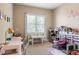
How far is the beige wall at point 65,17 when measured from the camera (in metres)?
1.38

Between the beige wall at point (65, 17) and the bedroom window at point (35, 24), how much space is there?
0.21m

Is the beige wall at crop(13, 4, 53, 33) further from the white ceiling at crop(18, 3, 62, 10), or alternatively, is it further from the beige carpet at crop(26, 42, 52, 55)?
the beige carpet at crop(26, 42, 52, 55)

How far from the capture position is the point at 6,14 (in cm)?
135

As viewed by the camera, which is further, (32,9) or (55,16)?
(55,16)

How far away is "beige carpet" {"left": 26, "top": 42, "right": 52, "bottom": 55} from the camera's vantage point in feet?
4.51


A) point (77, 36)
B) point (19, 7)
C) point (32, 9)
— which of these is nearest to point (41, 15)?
point (32, 9)

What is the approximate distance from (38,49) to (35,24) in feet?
1.22

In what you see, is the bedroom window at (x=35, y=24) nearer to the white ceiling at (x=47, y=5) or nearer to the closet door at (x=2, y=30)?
the white ceiling at (x=47, y=5)

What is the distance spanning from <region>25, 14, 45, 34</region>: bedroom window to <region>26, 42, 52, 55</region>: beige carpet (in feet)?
0.64

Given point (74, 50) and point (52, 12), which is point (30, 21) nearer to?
point (52, 12)

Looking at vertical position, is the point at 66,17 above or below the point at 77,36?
above

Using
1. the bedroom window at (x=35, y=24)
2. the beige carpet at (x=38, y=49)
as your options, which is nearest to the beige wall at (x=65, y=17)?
the bedroom window at (x=35, y=24)
